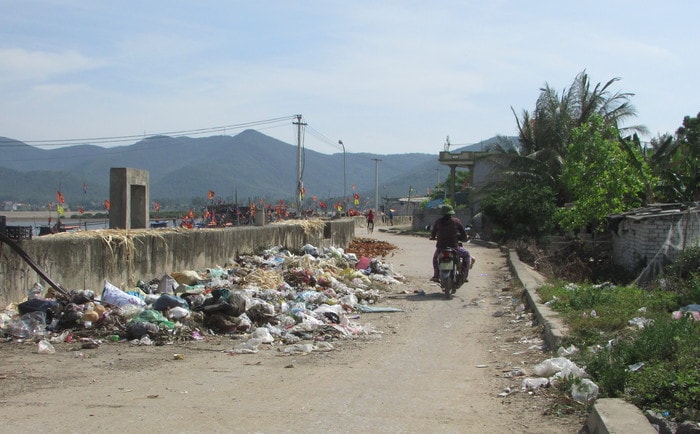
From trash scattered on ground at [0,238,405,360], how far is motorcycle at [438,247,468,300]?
4.67 feet

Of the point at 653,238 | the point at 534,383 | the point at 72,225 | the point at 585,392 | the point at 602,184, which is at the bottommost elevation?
the point at 534,383

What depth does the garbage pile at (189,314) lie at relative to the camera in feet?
26.3

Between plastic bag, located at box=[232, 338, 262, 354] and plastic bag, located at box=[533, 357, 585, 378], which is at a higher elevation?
plastic bag, located at box=[533, 357, 585, 378]

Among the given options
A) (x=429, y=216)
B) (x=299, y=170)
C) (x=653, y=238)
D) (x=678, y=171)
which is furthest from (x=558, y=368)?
(x=299, y=170)

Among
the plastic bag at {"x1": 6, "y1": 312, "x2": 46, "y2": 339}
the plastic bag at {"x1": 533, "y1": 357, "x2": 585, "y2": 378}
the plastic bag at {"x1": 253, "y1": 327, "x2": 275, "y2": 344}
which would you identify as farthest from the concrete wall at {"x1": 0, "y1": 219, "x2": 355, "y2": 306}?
the plastic bag at {"x1": 533, "y1": 357, "x2": 585, "y2": 378}

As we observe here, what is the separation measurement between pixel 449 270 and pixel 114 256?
5.59 metres

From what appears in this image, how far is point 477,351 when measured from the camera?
314 inches

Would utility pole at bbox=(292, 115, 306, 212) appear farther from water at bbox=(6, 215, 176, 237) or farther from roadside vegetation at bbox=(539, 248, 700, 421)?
roadside vegetation at bbox=(539, 248, 700, 421)

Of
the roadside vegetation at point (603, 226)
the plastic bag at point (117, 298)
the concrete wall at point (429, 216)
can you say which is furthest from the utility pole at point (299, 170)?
the plastic bag at point (117, 298)

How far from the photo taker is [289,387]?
599 cm


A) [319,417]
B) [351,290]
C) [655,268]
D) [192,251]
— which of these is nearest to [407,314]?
[351,290]

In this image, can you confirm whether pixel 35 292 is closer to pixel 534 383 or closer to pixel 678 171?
pixel 534 383

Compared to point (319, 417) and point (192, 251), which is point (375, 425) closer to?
point (319, 417)

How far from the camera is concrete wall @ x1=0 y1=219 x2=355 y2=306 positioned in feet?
27.8
